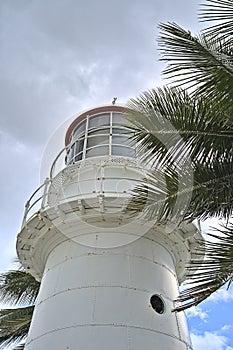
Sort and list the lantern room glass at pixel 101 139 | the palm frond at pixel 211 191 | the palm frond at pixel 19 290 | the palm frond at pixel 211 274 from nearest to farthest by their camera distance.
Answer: the palm frond at pixel 211 274 → the palm frond at pixel 211 191 → the lantern room glass at pixel 101 139 → the palm frond at pixel 19 290

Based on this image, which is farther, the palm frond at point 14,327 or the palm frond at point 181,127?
the palm frond at point 14,327

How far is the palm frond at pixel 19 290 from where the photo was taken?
418 inches

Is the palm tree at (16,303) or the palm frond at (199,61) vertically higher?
the palm tree at (16,303)

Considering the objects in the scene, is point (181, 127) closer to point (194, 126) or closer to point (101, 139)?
point (194, 126)

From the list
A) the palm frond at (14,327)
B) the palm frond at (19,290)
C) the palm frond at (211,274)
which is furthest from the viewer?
the palm frond at (19,290)

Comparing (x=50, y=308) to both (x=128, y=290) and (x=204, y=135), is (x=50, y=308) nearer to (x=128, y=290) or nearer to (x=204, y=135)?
(x=128, y=290)

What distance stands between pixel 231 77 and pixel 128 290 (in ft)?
11.6

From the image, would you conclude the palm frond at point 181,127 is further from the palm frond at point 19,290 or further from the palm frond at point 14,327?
the palm frond at point 14,327

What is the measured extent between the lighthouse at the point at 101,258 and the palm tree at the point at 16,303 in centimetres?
294

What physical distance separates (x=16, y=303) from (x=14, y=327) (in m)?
0.68

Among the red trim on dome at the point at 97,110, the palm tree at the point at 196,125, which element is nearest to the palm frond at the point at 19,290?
the red trim on dome at the point at 97,110

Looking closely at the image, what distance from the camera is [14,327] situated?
10258mm

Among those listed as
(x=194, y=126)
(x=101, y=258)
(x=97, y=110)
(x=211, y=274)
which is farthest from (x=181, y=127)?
(x=97, y=110)

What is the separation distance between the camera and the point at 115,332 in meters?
5.48
